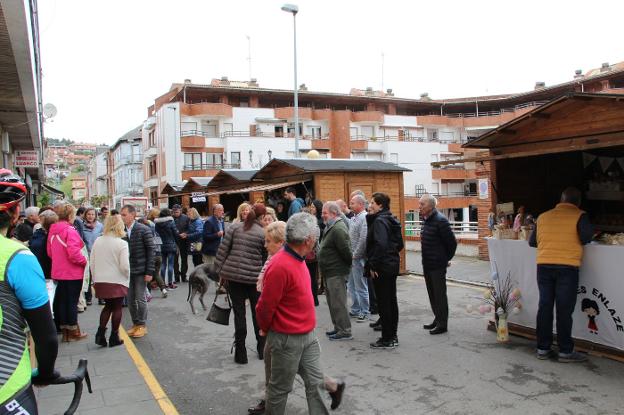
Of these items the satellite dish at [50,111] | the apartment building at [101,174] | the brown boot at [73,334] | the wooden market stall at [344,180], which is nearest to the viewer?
the brown boot at [73,334]

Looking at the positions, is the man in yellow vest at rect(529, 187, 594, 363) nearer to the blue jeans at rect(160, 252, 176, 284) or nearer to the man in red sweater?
the man in red sweater

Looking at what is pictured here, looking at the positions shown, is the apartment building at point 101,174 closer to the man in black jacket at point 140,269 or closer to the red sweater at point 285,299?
the man in black jacket at point 140,269

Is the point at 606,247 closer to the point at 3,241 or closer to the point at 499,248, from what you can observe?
the point at 499,248

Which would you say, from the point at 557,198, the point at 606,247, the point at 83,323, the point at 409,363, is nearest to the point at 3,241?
the point at 409,363

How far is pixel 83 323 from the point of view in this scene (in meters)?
8.15

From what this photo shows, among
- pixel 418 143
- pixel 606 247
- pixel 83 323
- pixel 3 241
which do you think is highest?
pixel 418 143

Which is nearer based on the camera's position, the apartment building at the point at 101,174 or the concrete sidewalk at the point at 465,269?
the concrete sidewalk at the point at 465,269

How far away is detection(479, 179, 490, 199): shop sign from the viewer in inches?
566

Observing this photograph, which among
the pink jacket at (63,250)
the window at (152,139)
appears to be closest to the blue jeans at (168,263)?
the pink jacket at (63,250)

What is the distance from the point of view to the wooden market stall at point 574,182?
213 inches

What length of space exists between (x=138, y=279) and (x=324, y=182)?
6.32 meters

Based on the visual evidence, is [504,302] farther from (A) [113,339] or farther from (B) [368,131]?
(B) [368,131]

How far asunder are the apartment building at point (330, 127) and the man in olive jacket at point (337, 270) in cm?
4034

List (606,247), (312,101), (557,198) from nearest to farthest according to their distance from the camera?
(606,247) < (557,198) < (312,101)
